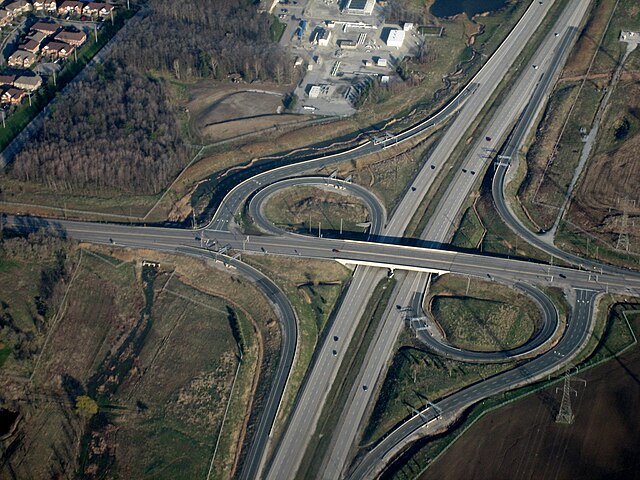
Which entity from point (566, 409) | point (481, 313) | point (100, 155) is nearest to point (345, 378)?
point (481, 313)

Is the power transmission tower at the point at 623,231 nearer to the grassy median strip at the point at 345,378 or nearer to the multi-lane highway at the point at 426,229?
the multi-lane highway at the point at 426,229

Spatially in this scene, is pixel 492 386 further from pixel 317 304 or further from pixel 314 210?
pixel 314 210

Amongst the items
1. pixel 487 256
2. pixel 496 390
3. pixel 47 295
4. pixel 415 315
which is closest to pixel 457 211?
pixel 487 256

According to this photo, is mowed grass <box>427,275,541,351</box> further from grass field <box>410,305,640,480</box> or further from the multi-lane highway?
grass field <box>410,305,640,480</box>

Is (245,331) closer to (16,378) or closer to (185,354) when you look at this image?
(185,354)

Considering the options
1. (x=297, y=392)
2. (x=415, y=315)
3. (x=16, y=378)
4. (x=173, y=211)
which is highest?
(x=415, y=315)

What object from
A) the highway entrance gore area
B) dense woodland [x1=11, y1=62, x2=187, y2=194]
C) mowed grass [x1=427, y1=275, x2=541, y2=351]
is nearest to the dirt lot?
the highway entrance gore area
